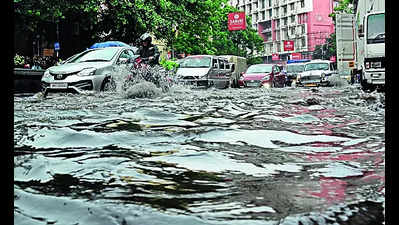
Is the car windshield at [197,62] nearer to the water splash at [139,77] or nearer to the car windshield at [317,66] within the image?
the water splash at [139,77]

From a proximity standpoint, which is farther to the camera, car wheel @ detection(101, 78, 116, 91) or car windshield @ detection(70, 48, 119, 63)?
car windshield @ detection(70, 48, 119, 63)

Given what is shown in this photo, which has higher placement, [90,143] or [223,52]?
[223,52]

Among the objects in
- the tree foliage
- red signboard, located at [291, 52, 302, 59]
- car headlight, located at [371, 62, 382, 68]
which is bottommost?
car headlight, located at [371, 62, 382, 68]

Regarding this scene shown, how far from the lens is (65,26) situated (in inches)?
1069

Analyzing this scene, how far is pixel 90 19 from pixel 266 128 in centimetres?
1889

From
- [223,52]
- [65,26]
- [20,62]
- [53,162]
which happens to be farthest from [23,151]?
[223,52]

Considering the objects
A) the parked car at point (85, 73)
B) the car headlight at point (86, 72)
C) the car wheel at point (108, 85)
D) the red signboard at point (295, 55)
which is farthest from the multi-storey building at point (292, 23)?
the car headlight at point (86, 72)

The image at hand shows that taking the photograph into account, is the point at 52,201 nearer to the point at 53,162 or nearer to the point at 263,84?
the point at 53,162

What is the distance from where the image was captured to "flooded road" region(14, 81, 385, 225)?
6.00 ft

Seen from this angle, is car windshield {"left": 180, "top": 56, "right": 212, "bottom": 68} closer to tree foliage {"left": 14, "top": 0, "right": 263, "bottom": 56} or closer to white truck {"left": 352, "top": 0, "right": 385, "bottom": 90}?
tree foliage {"left": 14, "top": 0, "right": 263, "bottom": 56}

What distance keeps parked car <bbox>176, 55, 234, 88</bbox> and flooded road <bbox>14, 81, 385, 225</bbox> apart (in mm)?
11265

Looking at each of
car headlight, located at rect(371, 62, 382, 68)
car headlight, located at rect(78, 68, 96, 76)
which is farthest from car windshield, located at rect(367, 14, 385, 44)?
car headlight, located at rect(78, 68, 96, 76)

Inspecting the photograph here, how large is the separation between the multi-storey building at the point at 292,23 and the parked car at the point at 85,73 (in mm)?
72229

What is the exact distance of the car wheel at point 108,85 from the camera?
11.5 metres
